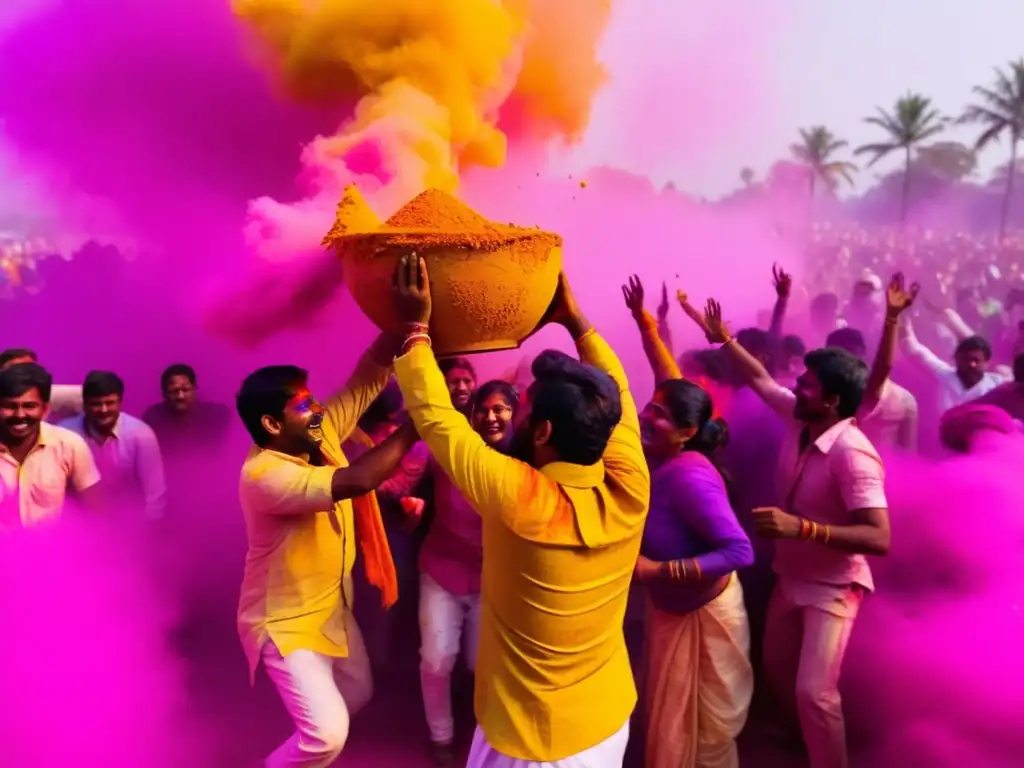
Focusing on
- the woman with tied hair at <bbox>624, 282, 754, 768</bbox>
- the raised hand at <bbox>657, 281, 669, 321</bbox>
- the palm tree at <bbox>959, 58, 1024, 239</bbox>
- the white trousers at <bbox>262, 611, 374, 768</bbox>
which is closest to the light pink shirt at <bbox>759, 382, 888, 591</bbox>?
the woman with tied hair at <bbox>624, 282, 754, 768</bbox>

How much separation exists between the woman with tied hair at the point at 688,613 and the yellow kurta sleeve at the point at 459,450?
2.97 feet

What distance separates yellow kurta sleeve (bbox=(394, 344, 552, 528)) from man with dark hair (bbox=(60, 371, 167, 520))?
1.96 meters

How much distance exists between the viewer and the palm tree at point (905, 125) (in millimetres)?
3693

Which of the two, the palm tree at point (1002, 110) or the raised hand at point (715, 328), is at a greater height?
the palm tree at point (1002, 110)

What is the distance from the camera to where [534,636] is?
1733 millimetres

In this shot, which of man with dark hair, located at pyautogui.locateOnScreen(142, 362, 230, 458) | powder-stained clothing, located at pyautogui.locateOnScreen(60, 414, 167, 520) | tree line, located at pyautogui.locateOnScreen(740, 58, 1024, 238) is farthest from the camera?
tree line, located at pyautogui.locateOnScreen(740, 58, 1024, 238)

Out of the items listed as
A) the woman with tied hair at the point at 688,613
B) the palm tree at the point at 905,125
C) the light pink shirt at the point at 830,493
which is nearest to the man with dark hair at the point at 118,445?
the woman with tied hair at the point at 688,613

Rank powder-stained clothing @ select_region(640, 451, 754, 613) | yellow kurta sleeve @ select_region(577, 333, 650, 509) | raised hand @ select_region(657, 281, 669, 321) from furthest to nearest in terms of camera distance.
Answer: raised hand @ select_region(657, 281, 669, 321)
powder-stained clothing @ select_region(640, 451, 754, 613)
yellow kurta sleeve @ select_region(577, 333, 650, 509)

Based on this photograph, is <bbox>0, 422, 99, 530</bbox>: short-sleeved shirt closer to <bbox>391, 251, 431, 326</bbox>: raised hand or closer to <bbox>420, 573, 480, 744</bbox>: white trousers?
<bbox>420, 573, 480, 744</bbox>: white trousers

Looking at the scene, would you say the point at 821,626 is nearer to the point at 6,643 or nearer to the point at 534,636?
the point at 534,636

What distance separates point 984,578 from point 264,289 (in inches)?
135

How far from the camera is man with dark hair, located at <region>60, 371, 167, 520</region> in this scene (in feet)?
9.97

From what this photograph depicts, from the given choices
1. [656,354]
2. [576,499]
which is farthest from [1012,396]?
[576,499]

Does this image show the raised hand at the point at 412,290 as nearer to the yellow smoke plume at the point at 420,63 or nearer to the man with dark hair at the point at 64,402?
the yellow smoke plume at the point at 420,63
